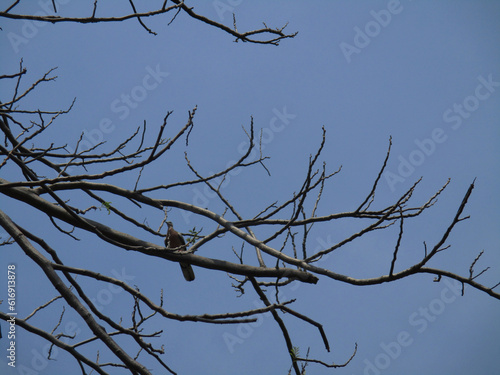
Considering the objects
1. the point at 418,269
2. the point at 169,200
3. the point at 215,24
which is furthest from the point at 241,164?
the point at 418,269

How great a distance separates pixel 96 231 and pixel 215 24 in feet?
5.12

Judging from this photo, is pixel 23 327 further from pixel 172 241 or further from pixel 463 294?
pixel 463 294

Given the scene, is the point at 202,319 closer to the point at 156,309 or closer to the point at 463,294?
the point at 156,309

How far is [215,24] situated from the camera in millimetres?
3318

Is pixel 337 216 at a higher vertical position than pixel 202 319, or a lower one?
higher

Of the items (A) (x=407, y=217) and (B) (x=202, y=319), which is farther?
(A) (x=407, y=217)

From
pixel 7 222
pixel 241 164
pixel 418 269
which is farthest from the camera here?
pixel 241 164

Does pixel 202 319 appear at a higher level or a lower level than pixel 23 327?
lower

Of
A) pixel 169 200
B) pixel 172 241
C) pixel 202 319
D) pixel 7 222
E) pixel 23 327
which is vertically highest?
pixel 172 241

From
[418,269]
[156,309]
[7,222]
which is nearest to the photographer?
[418,269]

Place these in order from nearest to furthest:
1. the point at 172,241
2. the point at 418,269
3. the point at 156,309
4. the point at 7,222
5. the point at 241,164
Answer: the point at 418,269 < the point at 156,309 < the point at 7,222 < the point at 241,164 < the point at 172,241

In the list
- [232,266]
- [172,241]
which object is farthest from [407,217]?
[172,241]

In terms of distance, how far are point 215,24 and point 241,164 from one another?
0.96 metres

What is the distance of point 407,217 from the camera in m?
2.81
